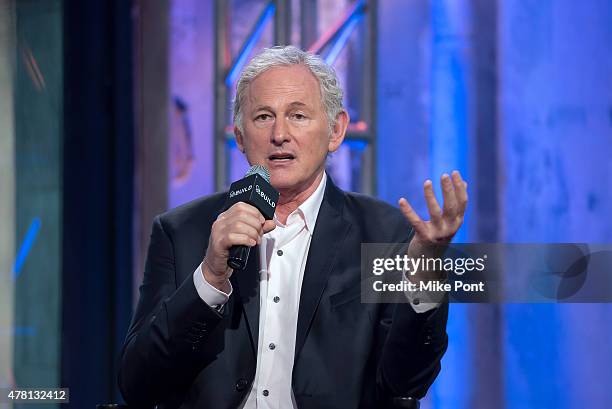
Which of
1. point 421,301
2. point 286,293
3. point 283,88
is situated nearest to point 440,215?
point 421,301

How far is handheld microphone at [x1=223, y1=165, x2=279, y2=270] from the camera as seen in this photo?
1606mm

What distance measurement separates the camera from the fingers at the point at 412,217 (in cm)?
162

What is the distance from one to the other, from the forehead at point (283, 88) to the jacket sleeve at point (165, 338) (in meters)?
0.43

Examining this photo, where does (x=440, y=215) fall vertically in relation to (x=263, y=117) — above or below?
below

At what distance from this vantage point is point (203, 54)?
3088mm

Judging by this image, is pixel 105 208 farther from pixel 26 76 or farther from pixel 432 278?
pixel 432 278

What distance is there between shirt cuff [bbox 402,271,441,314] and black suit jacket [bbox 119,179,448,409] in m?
0.01

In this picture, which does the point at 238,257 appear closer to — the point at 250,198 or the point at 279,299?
the point at 250,198

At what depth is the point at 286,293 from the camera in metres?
1.96

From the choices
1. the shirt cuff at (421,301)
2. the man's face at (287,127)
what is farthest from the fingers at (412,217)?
the man's face at (287,127)

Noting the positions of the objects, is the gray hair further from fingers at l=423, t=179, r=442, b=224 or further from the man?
fingers at l=423, t=179, r=442, b=224

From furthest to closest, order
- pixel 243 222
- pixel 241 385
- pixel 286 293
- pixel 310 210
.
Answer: pixel 310 210
pixel 286 293
pixel 241 385
pixel 243 222

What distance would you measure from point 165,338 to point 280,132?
557 mm

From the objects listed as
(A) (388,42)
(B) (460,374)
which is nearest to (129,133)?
(A) (388,42)
